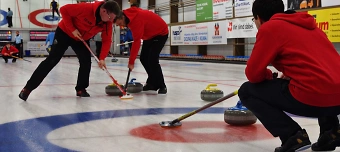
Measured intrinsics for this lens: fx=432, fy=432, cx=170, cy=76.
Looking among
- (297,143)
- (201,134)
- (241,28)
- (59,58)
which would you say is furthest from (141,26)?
(241,28)

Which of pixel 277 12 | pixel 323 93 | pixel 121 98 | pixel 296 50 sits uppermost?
pixel 277 12

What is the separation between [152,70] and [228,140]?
2.95 m

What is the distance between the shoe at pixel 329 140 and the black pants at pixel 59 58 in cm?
325

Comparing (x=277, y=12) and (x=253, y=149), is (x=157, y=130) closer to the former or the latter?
(x=253, y=149)

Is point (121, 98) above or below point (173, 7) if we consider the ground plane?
below

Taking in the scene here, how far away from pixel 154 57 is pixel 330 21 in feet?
22.8

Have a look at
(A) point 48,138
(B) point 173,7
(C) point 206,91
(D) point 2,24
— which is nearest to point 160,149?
(A) point 48,138

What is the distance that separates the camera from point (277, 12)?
83.2 inches

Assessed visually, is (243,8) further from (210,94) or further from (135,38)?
(210,94)

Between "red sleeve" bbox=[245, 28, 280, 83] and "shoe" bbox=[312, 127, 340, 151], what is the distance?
0.45m

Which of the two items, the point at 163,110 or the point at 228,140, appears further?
the point at 163,110

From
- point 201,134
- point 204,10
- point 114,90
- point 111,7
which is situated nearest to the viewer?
point 201,134

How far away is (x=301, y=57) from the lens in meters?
1.94

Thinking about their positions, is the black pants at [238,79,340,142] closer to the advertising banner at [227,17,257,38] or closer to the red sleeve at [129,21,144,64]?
the red sleeve at [129,21,144,64]
